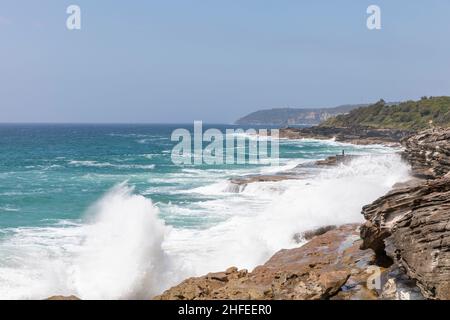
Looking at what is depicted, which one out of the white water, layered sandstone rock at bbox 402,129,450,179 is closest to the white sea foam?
the white water

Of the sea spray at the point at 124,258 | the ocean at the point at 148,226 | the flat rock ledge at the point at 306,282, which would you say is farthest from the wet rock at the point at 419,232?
the sea spray at the point at 124,258

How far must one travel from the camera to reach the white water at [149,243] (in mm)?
17250

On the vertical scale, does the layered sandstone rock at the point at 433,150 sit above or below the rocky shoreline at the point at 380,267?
above

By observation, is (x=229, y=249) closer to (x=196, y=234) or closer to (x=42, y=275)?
(x=196, y=234)

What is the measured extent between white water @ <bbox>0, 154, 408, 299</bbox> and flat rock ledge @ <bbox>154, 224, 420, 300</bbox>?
434cm

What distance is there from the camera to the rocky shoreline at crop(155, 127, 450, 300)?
34.0 ft

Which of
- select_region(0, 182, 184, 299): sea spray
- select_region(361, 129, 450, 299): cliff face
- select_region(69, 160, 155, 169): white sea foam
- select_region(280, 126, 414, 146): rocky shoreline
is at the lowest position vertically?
select_region(69, 160, 155, 169): white sea foam

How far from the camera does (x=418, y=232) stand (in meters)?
11.0

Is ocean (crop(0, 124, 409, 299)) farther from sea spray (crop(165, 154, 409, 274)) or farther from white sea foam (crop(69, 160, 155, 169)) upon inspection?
white sea foam (crop(69, 160, 155, 169))

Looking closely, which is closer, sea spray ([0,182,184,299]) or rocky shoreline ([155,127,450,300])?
rocky shoreline ([155,127,450,300])

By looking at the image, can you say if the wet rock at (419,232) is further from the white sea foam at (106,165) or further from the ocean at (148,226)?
the white sea foam at (106,165)

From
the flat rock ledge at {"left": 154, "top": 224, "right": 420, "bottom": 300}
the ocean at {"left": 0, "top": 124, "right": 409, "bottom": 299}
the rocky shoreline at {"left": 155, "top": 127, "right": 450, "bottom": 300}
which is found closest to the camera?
the rocky shoreline at {"left": 155, "top": 127, "right": 450, "bottom": 300}

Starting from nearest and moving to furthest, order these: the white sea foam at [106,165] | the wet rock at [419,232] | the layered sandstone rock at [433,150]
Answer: the wet rock at [419,232] < the layered sandstone rock at [433,150] < the white sea foam at [106,165]
